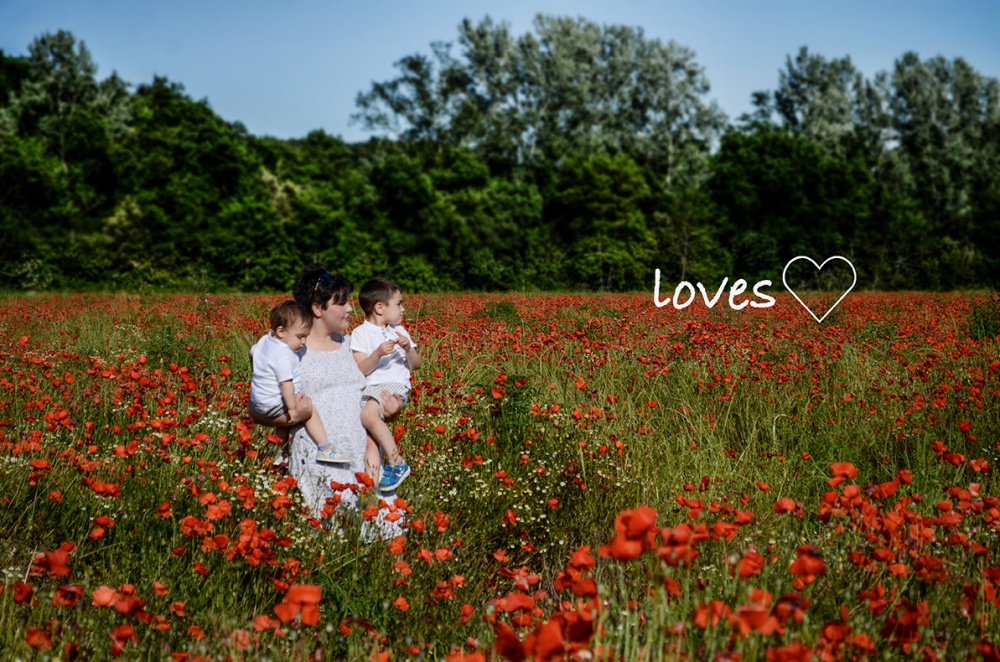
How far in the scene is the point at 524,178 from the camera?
121 ft

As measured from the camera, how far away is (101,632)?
2016 millimetres

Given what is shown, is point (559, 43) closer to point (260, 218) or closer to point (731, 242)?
point (731, 242)

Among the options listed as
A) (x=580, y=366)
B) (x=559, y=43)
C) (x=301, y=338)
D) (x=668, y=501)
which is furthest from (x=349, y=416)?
(x=559, y=43)

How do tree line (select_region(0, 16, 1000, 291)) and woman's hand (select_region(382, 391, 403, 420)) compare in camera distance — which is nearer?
woman's hand (select_region(382, 391, 403, 420))

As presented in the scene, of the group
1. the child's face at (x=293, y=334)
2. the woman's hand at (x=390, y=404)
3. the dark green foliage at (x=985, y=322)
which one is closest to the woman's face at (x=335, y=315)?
the child's face at (x=293, y=334)

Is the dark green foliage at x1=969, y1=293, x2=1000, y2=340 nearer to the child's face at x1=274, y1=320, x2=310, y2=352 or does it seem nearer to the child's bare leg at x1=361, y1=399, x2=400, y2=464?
the child's bare leg at x1=361, y1=399, x2=400, y2=464

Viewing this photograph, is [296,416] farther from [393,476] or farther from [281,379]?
[393,476]

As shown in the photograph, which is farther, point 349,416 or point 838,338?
point 838,338

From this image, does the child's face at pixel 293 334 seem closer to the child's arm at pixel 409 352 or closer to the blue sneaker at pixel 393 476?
the child's arm at pixel 409 352

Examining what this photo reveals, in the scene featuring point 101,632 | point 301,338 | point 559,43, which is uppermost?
point 559,43

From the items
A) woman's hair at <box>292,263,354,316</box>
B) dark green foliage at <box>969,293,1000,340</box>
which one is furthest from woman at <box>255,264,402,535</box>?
dark green foliage at <box>969,293,1000,340</box>

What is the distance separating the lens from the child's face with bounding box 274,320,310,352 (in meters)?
3.64

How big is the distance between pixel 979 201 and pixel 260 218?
112 ft

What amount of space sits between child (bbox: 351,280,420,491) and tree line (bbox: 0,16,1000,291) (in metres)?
23.7
